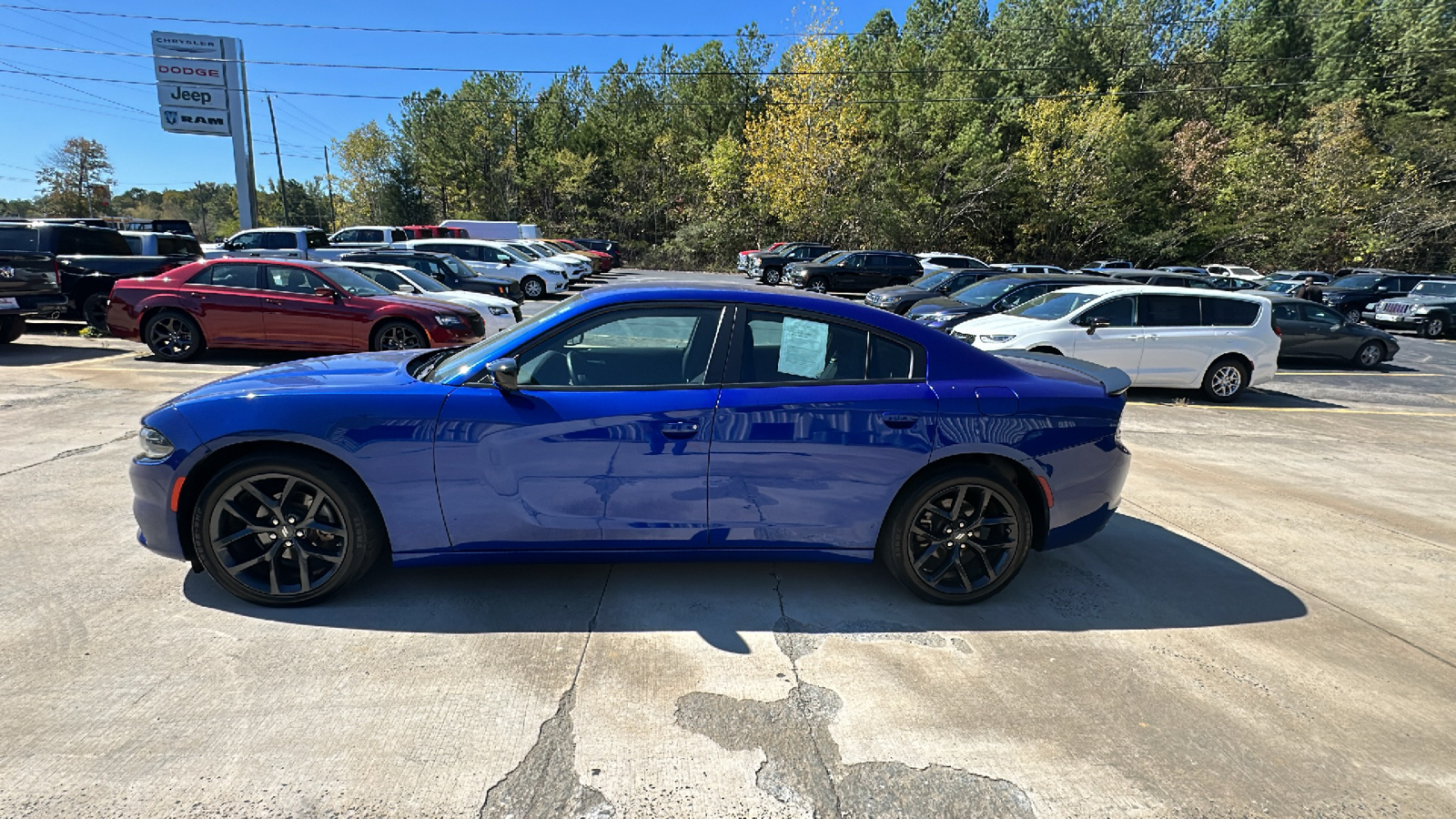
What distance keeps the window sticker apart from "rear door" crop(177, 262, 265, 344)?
29.5 ft

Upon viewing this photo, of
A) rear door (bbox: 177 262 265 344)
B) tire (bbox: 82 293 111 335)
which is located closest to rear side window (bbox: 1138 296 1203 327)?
rear door (bbox: 177 262 265 344)

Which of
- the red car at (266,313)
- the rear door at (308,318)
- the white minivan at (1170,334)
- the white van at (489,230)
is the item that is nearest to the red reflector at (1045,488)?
the white minivan at (1170,334)

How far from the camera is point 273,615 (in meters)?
3.16

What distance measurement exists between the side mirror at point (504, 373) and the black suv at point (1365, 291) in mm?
25253

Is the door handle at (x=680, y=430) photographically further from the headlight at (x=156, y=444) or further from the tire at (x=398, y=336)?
the tire at (x=398, y=336)

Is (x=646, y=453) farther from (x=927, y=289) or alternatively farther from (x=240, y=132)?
(x=240, y=132)

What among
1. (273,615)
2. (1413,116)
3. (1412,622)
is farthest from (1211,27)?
(273,615)

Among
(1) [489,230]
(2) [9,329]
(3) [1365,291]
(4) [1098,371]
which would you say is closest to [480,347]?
(4) [1098,371]

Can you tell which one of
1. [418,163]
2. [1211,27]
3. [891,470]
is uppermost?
[1211,27]

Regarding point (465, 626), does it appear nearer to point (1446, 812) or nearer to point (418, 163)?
point (1446, 812)

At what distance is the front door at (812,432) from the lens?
3148 millimetres

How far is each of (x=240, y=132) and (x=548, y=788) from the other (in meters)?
39.9

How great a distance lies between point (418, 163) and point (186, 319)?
162ft

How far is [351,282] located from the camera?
31.7ft
